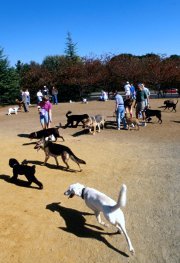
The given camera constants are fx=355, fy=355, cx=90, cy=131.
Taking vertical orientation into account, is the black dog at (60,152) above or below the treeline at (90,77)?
below

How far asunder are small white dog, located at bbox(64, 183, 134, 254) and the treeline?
28.7 m

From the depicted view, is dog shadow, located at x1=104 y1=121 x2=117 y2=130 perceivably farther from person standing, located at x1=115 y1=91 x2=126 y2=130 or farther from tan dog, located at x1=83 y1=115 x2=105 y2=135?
tan dog, located at x1=83 y1=115 x2=105 y2=135

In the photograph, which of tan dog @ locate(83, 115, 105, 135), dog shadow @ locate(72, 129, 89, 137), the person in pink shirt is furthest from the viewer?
tan dog @ locate(83, 115, 105, 135)

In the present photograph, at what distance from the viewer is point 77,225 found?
7105 mm

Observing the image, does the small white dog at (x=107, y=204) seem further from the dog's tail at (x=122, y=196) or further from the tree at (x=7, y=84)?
the tree at (x=7, y=84)

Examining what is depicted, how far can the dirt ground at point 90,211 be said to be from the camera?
616cm

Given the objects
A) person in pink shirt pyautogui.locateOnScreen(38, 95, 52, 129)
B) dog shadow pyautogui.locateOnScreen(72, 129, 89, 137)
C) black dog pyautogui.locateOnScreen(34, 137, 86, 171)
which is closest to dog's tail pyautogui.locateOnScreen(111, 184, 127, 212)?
black dog pyautogui.locateOnScreen(34, 137, 86, 171)

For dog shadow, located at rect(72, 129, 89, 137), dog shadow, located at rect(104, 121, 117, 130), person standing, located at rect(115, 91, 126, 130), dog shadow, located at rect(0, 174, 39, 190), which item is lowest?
dog shadow, located at rect(0, 174, 39, 190)

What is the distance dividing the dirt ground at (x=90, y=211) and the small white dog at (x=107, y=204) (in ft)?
1.06

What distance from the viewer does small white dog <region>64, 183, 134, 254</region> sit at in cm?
612

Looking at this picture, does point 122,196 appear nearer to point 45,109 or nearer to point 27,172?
point 27,172

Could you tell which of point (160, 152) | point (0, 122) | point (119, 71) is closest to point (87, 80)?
point (119, 71)

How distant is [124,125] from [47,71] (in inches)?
871

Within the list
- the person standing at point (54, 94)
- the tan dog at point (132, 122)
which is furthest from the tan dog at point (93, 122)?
the person standing at point (54, 94)
